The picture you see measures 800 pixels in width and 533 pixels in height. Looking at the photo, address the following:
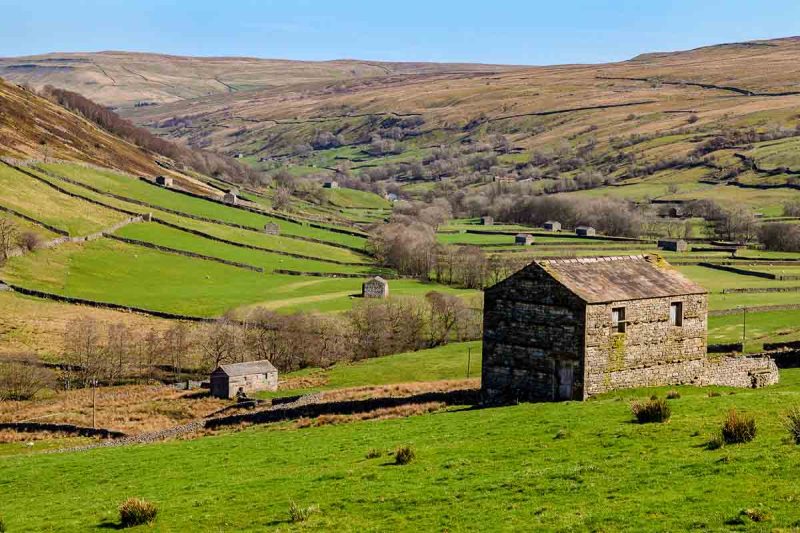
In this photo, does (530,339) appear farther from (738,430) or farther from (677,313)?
(738,430)

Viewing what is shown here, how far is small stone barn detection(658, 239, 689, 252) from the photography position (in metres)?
141

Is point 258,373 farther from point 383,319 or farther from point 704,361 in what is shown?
point 704,361

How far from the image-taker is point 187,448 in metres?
35.6

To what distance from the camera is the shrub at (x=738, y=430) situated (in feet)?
76.8

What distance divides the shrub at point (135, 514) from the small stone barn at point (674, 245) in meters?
125

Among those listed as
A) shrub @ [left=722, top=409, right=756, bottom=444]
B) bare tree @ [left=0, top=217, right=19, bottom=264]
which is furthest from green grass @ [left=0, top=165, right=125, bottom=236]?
shrub @ [left=722, top=409, right=756, bottom=444]

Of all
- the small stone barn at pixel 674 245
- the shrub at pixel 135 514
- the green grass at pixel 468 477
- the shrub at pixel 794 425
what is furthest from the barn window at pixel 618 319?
the small stone barn at pixel 674 245

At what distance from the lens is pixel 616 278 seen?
38000mm

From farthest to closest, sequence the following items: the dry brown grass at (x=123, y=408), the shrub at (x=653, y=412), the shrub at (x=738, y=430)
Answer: the dry brown grass at (x=123, y=408) → the shrub at (x=653, y=412) → the shrub at (x=738, y=430)

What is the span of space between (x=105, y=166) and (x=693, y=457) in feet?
499

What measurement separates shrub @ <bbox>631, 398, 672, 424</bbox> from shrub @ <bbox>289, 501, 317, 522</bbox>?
1002 cm

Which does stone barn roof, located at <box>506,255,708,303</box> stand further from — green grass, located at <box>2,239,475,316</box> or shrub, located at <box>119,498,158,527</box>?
green grass, located at <box>2,239,475,316</box>

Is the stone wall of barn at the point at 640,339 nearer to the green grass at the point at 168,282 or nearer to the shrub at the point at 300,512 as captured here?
the shrub at the point at 300,512

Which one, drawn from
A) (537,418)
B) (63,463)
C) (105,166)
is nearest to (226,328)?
(63,463)
